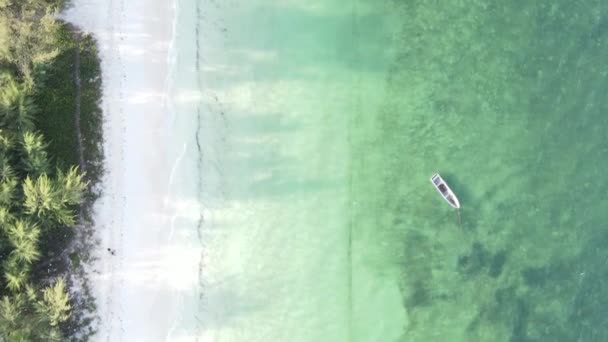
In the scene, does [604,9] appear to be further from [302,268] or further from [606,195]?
[302,268]

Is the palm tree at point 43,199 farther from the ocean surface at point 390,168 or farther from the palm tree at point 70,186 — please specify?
the ocean surface at point 390,168

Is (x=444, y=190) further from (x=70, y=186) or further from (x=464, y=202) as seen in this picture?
(x=70, y=186)


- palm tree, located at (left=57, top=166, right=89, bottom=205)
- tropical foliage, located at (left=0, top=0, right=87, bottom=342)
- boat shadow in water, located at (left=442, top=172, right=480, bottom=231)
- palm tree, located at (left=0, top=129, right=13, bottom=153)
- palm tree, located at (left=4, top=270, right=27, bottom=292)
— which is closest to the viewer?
palm tree, located at (left=0, top=129, right=13, bottom=153)

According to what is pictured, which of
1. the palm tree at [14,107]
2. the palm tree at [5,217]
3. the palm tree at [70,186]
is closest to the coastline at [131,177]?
the palm tree at [70,186]

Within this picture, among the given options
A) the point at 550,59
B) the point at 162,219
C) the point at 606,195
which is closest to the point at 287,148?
the point at 162,219

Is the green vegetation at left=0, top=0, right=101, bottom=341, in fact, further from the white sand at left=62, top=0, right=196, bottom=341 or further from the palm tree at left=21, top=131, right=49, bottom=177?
the white sand at left=62, top=0, right=196, bottom=341

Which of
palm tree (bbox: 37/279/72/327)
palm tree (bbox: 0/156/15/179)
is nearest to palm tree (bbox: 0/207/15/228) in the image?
palm tree (bbox: 0/156/15/179)
